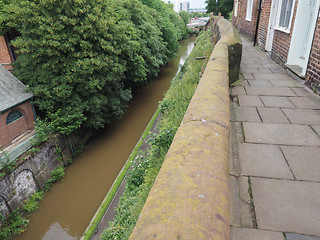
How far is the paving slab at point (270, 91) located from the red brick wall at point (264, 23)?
5.92 m

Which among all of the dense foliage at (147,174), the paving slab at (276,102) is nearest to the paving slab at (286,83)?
the paving slab at (276,102)

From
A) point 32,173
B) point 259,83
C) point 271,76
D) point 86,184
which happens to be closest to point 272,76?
point 271,76

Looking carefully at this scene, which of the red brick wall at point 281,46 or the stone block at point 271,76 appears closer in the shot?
the stone block at point 271,76

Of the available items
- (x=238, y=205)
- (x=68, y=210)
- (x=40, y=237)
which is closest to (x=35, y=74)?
(x=68, y=210)

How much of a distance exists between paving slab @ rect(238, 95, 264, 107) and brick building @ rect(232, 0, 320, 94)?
1252 mm

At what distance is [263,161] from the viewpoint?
266cm

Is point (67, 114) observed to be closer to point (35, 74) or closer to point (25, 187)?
point (35, 74)

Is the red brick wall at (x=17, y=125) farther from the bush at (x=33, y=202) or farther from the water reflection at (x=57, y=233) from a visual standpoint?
the water reflection at (x=57, y=233)

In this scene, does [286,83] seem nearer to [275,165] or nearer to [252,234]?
[275,165]

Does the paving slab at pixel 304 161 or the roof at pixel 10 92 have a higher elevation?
the paving slab at pixel 304 161

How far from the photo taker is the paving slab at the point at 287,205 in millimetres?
1801

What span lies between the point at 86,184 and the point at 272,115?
391 inches

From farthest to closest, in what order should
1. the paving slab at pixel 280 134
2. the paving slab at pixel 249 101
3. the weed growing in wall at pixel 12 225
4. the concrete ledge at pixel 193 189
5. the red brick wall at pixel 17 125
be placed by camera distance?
1. the red brick wall at pixel 17 125
2. the weed growing in wall at pixel 12 225
3. the paving slab at pixel 249 101
4. the paving slab at pixel 280 134
5. the concrete ledge at pixel 193 189

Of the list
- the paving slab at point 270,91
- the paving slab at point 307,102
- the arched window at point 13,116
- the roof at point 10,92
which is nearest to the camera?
the paving slab at point 307,102
